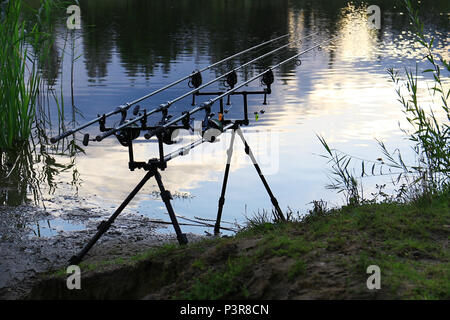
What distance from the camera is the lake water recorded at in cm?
968

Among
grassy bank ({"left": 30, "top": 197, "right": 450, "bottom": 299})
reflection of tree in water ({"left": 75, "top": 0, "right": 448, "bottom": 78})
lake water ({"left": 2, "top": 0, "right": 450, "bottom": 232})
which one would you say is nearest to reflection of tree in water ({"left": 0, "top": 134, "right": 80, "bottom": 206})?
lake water ({"left": 2, "top": 0, "right": 450, "bottom": 232})

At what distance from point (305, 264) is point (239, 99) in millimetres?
12541

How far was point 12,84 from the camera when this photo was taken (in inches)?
407

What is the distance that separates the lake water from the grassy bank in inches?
81.6

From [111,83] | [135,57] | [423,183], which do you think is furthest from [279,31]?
[423,183]

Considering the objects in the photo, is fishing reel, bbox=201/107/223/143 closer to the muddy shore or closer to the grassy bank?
the grassy bank

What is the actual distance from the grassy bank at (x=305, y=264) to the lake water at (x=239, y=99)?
6.80ft

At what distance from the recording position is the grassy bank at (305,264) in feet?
15.1

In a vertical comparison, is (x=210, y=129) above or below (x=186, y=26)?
above

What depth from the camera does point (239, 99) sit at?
17250 mm

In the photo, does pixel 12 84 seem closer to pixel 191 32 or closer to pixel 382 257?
pixel 382 257

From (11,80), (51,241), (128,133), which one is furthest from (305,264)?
(11,80)

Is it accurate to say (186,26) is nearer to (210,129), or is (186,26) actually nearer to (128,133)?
(210,129)

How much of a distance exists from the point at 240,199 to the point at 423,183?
308cm
